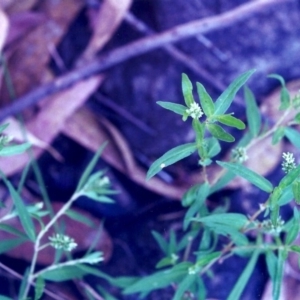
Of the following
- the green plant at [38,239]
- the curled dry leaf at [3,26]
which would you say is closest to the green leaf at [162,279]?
the green plant at [38,239]

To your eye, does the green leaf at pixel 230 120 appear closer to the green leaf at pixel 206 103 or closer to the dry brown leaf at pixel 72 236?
the green leaf at pixel 206 103

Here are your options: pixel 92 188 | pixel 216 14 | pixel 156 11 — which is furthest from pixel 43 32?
pixel 92 188

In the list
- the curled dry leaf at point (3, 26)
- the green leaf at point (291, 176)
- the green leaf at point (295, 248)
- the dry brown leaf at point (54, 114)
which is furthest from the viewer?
the dry brown leaf at point (54, 114)

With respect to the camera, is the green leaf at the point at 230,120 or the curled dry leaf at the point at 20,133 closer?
the green leaf at the point at 230,120

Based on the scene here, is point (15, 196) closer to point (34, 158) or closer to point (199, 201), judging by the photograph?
point (199, 201)

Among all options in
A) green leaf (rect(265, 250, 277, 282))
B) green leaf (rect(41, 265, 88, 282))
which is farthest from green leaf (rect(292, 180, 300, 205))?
green leaf (rect(41, 265, 88, 282))

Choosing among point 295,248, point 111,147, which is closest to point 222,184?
point 295,248
